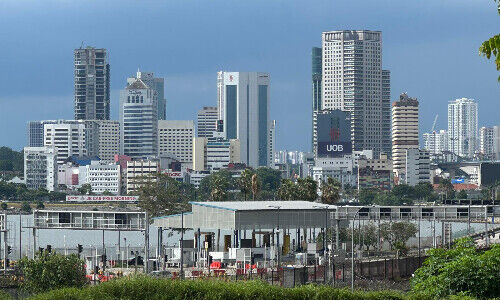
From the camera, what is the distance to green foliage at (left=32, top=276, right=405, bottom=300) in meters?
38.7

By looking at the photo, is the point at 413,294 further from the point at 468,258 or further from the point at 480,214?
the point at 480,214

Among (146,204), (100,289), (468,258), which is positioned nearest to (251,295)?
(100,289)

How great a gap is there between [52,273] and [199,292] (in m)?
25.7

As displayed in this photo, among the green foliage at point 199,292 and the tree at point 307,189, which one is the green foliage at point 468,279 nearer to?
the green foliage at point 199,292

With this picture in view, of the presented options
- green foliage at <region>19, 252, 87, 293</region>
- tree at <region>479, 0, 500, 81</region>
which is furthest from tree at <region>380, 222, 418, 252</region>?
tree at <region>479, 0, 500, 81</region>

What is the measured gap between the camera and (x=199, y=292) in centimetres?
3900

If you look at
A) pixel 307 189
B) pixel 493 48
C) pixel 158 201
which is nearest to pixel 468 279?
pixel 493 48

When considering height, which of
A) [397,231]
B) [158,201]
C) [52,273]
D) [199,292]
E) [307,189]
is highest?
[199,292]

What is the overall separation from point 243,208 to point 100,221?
425 inches

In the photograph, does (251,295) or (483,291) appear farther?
(483,291)

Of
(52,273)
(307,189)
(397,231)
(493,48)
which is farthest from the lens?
(397,231)

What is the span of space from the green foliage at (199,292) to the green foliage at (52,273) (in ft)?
73.8

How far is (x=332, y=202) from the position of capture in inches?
5443

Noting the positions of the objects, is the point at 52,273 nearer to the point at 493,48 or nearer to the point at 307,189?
the point at 493,48
